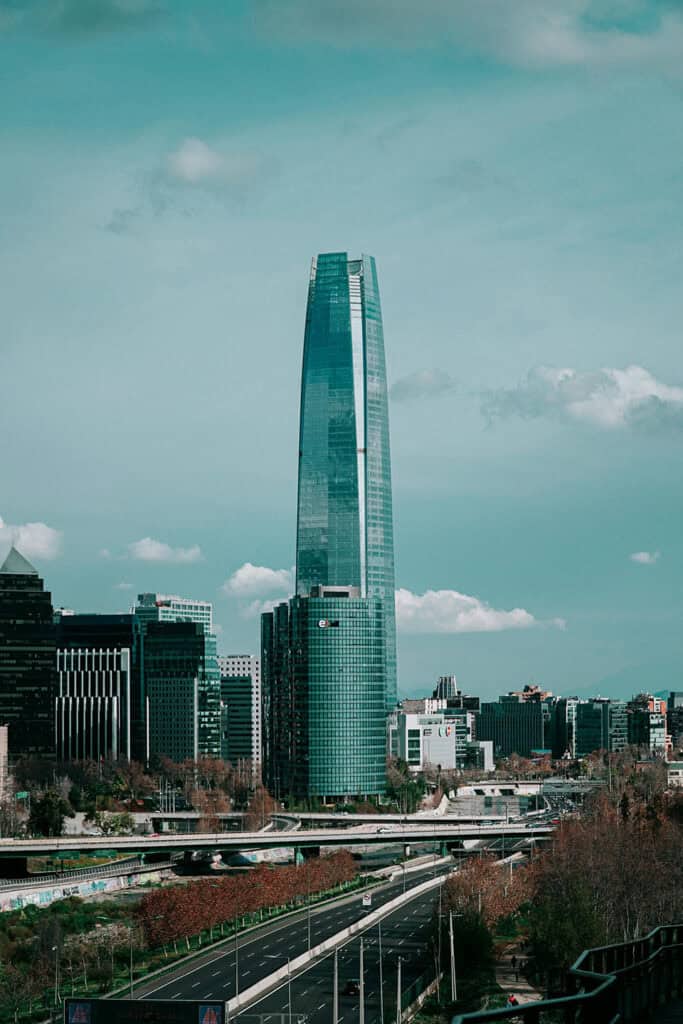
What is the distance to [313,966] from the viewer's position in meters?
83.1

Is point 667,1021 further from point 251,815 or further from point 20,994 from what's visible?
point 251,815

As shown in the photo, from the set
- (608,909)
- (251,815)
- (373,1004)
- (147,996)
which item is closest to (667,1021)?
(373,1004)

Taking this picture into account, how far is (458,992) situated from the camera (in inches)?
2950

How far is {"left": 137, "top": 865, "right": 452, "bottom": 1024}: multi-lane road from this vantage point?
7156 cm

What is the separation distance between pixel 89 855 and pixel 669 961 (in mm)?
132825

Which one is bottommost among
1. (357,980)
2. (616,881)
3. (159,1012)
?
(357,980)

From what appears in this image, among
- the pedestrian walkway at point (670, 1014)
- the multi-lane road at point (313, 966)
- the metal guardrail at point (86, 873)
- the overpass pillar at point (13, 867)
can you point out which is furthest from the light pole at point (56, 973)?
the pedestrian walkway at point (670, 1014)

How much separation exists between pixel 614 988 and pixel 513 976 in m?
72.1

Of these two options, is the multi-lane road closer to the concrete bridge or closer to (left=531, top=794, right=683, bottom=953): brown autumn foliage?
(left=531, top=794, right=683, bottom=953): brown autumn foliage

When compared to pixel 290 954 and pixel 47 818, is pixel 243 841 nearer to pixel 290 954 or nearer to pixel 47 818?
pixel 47 818

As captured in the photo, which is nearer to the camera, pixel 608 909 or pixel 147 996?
pixel 147 996

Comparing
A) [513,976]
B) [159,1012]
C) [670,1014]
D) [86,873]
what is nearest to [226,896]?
[86,873]

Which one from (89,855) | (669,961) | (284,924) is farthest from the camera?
(89,855)

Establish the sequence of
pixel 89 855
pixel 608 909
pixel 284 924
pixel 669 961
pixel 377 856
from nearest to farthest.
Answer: pixel 669 961
pixel 608 909
pixel 284 924
pixel 89 855
pixel 377 856
